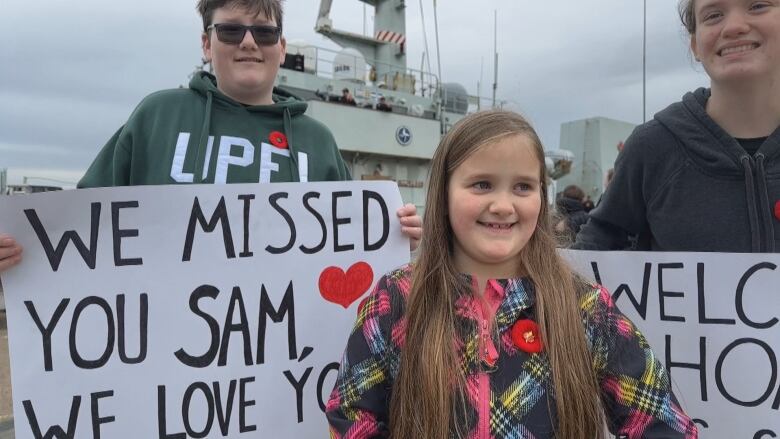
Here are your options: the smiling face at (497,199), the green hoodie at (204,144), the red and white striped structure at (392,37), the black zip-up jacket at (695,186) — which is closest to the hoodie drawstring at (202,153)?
the green hoodie at (204,144)

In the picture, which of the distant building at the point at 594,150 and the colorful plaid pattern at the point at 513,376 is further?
the distant building at the point at 594,150

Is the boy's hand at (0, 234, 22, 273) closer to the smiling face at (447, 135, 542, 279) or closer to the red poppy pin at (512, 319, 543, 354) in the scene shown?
the smiling face at (447, 135, 542, 279)

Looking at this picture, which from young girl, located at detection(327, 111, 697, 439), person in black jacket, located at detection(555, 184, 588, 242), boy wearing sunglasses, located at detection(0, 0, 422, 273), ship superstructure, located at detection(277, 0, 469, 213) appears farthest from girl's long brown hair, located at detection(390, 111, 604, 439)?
ship superstructure, located at detection(277, 0, 469, 213)

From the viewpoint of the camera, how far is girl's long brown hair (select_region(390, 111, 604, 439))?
137 cm

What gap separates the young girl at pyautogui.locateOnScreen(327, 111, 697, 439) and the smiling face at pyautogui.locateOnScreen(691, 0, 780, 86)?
27.7 inches

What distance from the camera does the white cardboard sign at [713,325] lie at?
190 cm

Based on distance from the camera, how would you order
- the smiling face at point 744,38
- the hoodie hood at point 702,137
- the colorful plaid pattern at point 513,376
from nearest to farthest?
the colorful plaid pattern at point 513,376
the smiling face at point 744,38
the hoodie hood at point 702,137

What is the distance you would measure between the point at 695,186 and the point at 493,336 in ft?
3.12

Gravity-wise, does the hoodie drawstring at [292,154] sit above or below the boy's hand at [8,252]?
above

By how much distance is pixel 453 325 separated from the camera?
145 centimetres

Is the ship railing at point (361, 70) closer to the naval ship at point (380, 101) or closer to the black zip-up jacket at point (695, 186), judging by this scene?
the naval ship at point (380, 101)

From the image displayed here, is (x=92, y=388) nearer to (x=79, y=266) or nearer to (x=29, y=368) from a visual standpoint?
(x=29, y=368)

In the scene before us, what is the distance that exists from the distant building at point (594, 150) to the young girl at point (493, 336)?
16.9 metres

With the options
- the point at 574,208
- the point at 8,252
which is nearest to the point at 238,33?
the point at 8,252
